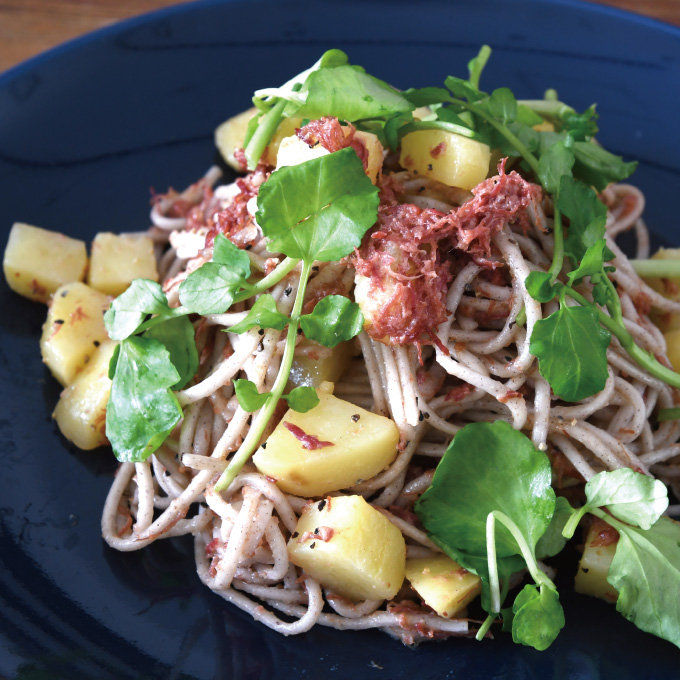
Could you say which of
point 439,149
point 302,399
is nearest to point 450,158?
point 439,149

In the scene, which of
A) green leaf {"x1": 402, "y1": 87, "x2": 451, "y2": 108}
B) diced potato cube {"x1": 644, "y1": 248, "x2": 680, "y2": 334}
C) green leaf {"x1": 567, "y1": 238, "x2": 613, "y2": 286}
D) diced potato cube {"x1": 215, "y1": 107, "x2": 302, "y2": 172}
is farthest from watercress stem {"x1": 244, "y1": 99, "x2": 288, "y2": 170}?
diced potato cube {"x1": 644, "y1": 248, "x2": 680, "y2": 334}

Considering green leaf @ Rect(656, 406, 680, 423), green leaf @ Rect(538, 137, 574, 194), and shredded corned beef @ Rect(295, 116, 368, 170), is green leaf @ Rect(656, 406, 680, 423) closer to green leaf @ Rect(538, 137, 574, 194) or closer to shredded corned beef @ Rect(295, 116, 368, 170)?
green leaf @ Rect(538, 137, 574, 194)

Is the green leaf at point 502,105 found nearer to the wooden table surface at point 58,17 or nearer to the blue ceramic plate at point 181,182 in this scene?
the blue ceramic plate at point 181,182

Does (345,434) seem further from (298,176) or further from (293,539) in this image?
(298,176)

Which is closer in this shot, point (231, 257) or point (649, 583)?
point (649, 583)

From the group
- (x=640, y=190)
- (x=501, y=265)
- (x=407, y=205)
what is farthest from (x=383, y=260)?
(x=640, y=190)

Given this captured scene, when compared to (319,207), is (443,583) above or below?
below

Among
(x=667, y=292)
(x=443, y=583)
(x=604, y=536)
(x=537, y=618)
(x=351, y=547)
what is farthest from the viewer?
(x=667, y=292)

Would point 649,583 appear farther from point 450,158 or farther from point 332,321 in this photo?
point 450,158
